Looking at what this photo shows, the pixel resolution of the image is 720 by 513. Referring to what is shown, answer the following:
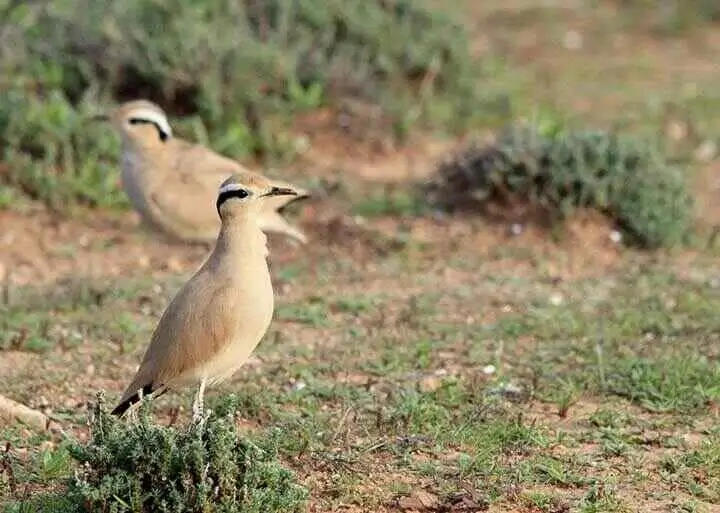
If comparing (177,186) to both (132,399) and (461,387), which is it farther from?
→ (132,399)

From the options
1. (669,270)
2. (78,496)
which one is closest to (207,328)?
(78,496)

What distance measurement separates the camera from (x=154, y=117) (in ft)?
28.6

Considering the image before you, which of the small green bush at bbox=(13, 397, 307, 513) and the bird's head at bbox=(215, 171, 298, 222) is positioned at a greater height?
the bird's head at bbox=(215, 171, 298, 222)

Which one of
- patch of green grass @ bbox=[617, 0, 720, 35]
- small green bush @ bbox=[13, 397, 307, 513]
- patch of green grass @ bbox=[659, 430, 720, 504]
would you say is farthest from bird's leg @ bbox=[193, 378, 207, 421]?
patch of green grass @ bbox=[617, 0, 720, 35]

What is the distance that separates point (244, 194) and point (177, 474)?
1.54 meters

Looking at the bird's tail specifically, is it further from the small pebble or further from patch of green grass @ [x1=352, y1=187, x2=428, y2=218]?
the small pebble

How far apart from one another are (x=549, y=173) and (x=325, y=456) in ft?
12.6

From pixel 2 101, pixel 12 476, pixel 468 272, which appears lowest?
pixel 12 476

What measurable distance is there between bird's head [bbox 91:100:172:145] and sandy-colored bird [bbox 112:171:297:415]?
9.16 feet

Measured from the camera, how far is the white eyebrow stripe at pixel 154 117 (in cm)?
868

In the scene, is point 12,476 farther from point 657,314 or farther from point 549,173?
point 549,173

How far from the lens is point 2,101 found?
968 cm

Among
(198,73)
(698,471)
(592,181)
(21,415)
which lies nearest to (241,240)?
(21,415)

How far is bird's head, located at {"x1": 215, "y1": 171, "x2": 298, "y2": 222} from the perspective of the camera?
242 inches
